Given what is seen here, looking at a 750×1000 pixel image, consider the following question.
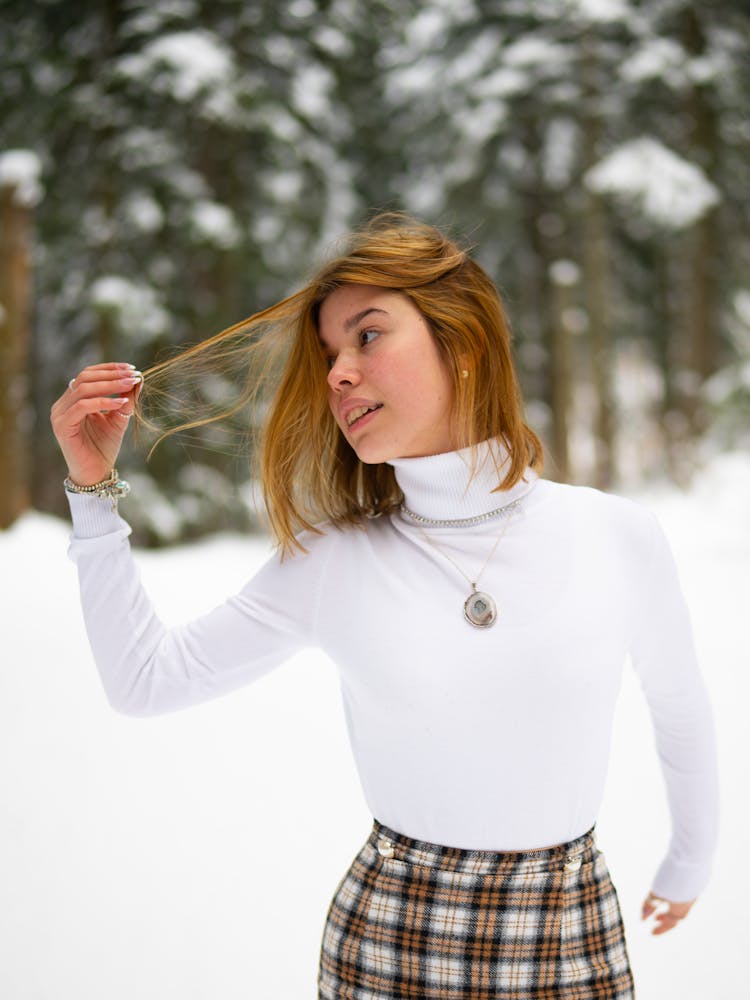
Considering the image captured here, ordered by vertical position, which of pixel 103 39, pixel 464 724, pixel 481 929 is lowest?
pixel 481 929

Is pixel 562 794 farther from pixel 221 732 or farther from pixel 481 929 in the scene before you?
pixel 221 732

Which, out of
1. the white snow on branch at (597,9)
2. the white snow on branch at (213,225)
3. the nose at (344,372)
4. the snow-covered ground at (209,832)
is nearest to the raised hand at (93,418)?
the nose at (344,372)

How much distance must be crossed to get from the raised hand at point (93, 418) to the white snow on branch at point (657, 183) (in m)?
8.46

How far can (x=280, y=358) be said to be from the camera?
1.90 meters

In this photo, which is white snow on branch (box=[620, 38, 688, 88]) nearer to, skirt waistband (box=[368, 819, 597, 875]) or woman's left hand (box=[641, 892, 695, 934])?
woman's left hand (box=[641, 892, 695, 934])

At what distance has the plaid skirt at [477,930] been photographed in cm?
141

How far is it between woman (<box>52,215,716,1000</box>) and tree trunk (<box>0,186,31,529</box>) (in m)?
5.77

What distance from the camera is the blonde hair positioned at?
157cm

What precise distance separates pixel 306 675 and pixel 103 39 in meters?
6.93

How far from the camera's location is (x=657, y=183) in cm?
902

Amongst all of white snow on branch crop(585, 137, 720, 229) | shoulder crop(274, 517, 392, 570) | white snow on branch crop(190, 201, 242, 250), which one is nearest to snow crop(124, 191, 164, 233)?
white snow on branch crop(190, 201, 242, 250)

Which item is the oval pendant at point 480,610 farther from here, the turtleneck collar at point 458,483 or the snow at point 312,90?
the snow at point 312,90

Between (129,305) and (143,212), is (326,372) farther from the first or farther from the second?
(143,212)

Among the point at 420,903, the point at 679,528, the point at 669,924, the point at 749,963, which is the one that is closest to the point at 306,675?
the point at 749,963
